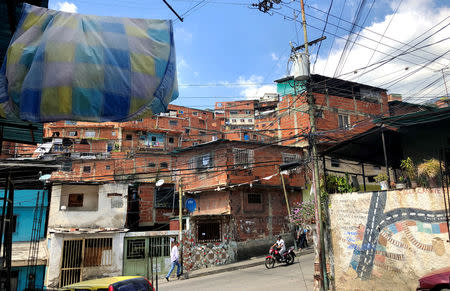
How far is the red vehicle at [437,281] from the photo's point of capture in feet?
23.2

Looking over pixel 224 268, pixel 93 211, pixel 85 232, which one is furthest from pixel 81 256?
pixel 224 268

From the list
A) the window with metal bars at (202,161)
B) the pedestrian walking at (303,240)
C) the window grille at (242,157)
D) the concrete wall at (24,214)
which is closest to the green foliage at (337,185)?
the pedestrian walking at (303,240)

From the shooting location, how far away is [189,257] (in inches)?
822

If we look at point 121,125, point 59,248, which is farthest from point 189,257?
point 121,125

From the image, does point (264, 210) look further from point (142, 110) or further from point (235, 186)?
point (142, 110)

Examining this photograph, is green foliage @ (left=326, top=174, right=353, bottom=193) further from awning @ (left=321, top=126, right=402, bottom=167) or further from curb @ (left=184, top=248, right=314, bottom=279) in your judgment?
curb @ (left=184, top=248, right=314, bottom=279)

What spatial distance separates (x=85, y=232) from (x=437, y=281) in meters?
17.7

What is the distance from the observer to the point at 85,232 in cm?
1922

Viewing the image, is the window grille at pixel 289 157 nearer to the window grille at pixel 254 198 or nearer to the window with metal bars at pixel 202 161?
the window grille at pixel 254 198

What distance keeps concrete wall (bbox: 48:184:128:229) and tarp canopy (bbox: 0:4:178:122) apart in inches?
755

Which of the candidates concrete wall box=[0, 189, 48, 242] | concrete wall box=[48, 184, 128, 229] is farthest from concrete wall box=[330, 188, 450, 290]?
concrete wall box=[0, 189, 48, 242]

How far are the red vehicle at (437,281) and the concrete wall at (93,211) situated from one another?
18297 mm

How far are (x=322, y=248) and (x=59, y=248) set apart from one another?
48.5 feet

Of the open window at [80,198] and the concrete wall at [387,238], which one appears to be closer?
the concrete wall at [387,238]
